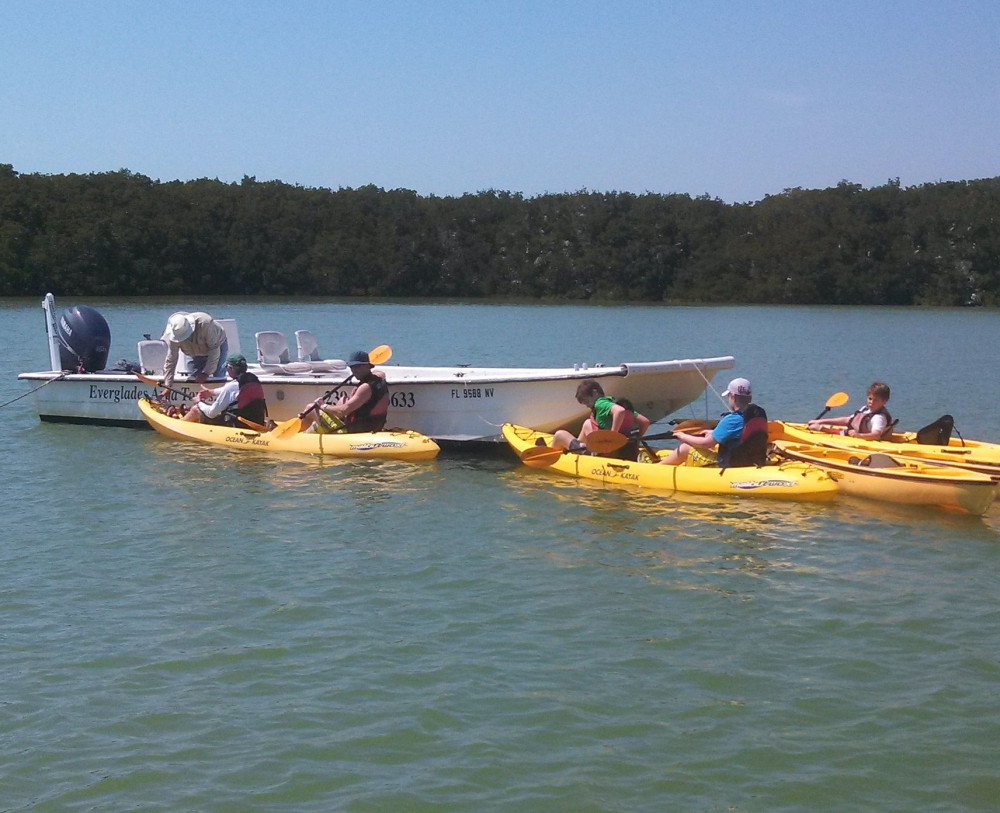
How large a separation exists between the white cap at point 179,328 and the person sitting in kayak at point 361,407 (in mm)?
2693

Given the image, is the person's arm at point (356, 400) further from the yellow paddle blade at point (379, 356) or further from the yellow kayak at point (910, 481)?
Result: the yellow kayak at point (910, 481)

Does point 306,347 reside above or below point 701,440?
above

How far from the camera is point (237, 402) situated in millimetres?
16625

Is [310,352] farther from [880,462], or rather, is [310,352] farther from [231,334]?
[880,462]

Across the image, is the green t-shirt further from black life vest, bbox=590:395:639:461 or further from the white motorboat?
the white motorboat

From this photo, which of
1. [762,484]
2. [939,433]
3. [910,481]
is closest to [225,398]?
[762,484]

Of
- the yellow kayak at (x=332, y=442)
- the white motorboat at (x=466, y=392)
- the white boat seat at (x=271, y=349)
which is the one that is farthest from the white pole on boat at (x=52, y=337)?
the yellow kayak at (x=332, y=442)

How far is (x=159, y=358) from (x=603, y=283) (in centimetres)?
6942

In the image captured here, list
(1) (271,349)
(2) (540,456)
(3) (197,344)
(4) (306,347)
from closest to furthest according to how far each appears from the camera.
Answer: (2) (540,456)
(3) (197,344)
(1) (271,349)
(4) (306,347)

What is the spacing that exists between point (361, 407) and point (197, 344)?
3.62m

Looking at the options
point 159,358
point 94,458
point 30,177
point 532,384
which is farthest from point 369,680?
point 30,177

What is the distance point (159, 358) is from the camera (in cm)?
1920

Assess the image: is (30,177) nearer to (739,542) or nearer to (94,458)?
(94,458)

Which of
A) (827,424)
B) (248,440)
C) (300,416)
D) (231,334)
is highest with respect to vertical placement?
(231,334)
